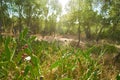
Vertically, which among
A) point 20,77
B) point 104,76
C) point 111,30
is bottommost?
point 111,30

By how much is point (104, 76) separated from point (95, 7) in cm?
2882

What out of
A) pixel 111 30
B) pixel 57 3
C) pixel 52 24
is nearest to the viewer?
pixel 111 30

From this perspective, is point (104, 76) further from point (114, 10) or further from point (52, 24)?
point (52, 24)

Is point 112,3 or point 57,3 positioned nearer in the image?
point 112,3

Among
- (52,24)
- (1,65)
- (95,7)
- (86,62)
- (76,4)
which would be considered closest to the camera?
(1,65)

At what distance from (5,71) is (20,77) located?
0.65 feet

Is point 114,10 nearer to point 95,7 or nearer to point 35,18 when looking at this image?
point 95,7

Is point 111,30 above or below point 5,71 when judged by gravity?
below

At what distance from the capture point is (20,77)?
1948 mm

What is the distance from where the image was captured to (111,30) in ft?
115

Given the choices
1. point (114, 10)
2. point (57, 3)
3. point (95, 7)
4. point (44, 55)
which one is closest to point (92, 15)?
point (95, 7)

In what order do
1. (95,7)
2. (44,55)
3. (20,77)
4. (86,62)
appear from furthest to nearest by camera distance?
(95,7) → (44,55) → (86,62) → (20,77)

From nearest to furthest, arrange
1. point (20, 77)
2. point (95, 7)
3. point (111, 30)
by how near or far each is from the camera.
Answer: point (20, 77)
point (95, 7)
point (111, 30)

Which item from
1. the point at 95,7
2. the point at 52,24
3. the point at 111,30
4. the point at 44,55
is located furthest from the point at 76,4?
the point at 44,55
